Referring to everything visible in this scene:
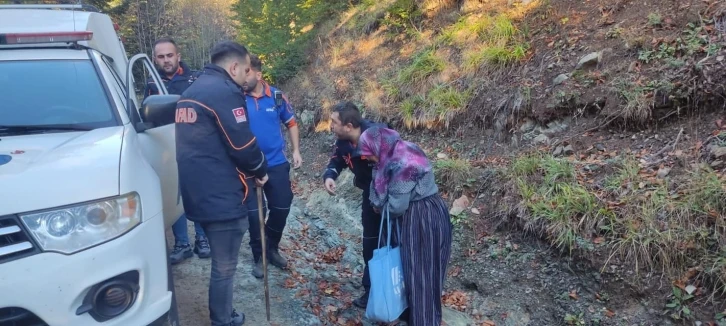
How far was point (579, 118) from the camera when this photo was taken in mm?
5930

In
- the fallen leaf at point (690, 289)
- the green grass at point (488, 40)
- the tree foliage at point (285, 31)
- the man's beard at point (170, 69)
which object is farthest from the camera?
the tree foliage at point (285, 31)

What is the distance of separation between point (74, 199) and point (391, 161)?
1867 millimetres

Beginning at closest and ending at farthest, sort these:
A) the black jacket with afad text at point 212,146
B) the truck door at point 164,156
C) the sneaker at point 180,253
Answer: the black jacket with afad text at point 212,146 < the truck door at point 164,156 < the sneaker at point 180,253

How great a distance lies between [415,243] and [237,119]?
1422 millimetres

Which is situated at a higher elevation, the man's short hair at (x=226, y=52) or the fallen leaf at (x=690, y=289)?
the man's short hair at (x=226, y=52)

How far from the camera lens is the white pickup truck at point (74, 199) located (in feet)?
7.34

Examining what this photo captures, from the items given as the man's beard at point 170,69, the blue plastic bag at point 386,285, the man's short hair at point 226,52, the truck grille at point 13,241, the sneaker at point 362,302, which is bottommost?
the sneaker at point 362,302

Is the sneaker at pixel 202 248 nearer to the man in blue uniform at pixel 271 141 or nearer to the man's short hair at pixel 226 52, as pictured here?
the man in blue uniform at pixel 271 141

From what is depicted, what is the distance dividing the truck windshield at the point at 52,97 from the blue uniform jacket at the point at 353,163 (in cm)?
156

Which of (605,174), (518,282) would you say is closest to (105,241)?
(518,282)

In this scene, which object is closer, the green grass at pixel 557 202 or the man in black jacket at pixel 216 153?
the man in black jacket at pixel 216 153

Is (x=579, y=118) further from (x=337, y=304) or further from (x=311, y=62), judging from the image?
(x=311, y=62)

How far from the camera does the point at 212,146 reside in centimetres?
315

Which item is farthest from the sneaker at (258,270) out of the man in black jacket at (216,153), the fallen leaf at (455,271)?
the fallen leaf at (455,271)
